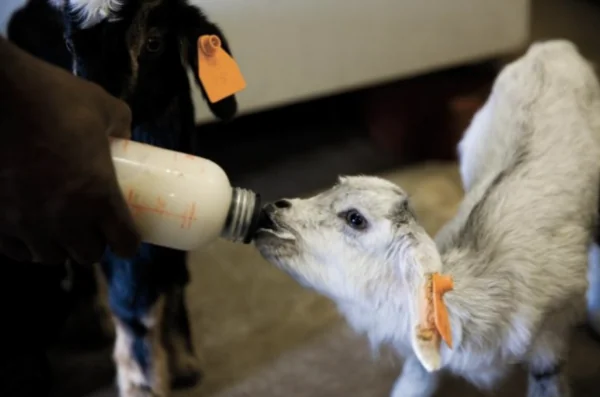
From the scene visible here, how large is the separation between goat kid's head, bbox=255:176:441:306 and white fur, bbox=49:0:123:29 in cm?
37

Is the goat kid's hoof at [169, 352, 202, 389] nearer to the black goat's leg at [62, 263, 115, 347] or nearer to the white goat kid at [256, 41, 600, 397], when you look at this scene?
the black goat's leg at [62, 263, 115, 347]

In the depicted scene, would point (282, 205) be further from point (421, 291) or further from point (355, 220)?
point (421, 291)

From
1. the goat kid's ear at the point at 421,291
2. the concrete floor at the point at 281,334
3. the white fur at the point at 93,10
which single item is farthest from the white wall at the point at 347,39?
the goat kid's ear at the point at 421,291

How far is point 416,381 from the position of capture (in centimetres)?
140

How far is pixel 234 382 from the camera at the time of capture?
62.9 inches

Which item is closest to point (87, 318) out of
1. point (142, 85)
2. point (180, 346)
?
point (180, 346)

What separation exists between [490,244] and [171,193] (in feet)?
1.93

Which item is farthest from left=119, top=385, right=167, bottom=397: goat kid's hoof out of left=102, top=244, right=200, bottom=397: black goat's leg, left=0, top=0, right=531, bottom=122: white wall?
left=0, top=0, right=531, bottom=122: white wall

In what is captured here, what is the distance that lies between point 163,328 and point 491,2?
1332 mm

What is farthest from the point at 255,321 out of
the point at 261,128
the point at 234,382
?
the point at 261,128

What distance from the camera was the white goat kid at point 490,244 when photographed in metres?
1.15

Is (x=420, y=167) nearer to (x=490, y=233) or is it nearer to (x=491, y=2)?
(x=491, y=2)

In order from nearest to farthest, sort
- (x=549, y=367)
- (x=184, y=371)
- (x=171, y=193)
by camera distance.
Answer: (x=171, y=193)
(x=549, y=367)
(x=184, y=371)

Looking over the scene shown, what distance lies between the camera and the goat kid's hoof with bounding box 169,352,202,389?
5.15 feet
